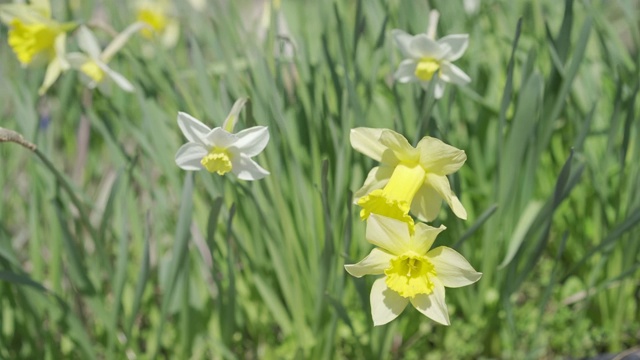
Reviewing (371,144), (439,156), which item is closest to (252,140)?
(371,144)

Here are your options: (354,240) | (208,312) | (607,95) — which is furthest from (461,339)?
(607,95)

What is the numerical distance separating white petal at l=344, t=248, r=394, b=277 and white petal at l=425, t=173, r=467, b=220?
0.39 feet

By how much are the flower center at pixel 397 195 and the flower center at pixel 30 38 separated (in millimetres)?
985

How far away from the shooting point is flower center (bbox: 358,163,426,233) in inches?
36.0

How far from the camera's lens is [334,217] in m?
1.23

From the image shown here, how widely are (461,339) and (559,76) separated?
608 millimetres

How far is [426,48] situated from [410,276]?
45 cm

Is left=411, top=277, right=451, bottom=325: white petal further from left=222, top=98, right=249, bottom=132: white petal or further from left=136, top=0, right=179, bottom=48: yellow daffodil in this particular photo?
left=136, top=0, right=179, bottom=48: yellow daffodil

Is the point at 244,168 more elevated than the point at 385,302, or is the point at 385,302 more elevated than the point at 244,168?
the point at 244,168

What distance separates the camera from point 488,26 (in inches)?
79.4

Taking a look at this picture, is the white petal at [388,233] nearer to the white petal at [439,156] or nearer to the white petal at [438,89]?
the white petal at [439,156]

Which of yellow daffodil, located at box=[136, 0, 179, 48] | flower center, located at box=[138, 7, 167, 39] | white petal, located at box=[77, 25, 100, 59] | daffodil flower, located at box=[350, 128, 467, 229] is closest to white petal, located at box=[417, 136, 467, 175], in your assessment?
daffodil flower, located at box=[350, 128, 467, 229]

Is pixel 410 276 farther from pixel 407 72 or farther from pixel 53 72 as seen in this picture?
pixel 53 72

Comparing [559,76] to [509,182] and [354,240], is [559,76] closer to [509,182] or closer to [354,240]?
[509,182]
